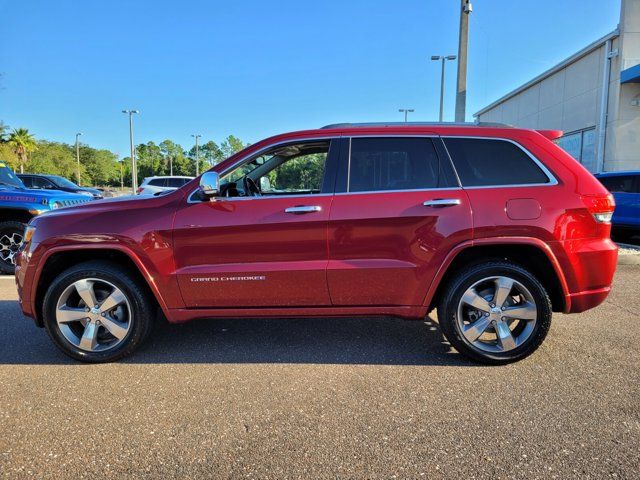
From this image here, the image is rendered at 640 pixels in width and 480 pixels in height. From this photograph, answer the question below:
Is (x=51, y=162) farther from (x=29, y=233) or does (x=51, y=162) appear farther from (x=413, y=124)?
(x=413, y=124)

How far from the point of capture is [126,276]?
3.56m

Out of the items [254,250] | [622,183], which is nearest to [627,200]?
[622,183]

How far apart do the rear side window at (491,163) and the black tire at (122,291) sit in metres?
2.71

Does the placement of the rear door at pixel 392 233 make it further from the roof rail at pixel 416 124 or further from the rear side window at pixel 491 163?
the roof rail at pixel 416 124

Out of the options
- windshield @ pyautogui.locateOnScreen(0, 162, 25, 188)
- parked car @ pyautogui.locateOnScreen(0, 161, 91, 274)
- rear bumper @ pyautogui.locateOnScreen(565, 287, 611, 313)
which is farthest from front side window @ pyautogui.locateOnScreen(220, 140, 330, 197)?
windshield @ pyautogui.locateOnScreen(0, 162, 25, 188)

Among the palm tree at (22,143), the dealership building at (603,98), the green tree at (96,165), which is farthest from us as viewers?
the green tree at (96,165)

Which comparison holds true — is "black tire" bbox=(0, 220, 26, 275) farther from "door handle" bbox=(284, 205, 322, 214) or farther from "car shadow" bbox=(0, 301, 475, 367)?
"door handle" bbox=(284, 205, 322, 214)

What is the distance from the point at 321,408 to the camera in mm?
2898

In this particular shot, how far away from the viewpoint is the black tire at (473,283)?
343 cm

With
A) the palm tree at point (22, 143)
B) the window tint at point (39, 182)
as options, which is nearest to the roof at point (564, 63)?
the window tint at point (39, 182)

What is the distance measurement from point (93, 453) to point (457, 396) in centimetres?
224

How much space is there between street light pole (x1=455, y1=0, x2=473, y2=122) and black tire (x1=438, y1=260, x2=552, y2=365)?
851cm

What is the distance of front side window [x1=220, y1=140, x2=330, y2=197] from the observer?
373cm

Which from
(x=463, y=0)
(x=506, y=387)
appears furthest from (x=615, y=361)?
(x=463, y=0)
